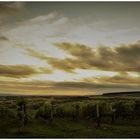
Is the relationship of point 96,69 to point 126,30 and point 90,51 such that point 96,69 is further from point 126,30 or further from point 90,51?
point 126,30

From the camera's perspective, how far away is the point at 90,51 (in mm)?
10656

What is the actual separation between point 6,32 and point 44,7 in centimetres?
170

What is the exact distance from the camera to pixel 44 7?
31.9 ft

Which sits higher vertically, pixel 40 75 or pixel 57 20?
pixel 57 20

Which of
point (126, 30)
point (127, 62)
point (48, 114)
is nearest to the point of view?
point (126, 30)

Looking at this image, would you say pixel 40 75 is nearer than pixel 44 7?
No

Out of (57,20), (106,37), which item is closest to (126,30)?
(106,37)

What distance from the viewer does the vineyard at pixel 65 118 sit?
9.66 metres

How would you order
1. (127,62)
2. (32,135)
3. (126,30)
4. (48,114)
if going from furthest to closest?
(48,114) < (127,62) < (126,30) < (32,135)

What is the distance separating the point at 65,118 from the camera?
14.1m

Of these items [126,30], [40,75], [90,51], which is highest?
[126,30]

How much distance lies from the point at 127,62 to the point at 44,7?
12.6ft

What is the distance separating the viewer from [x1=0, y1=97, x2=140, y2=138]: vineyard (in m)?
9.66

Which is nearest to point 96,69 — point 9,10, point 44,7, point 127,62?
point 127,62
